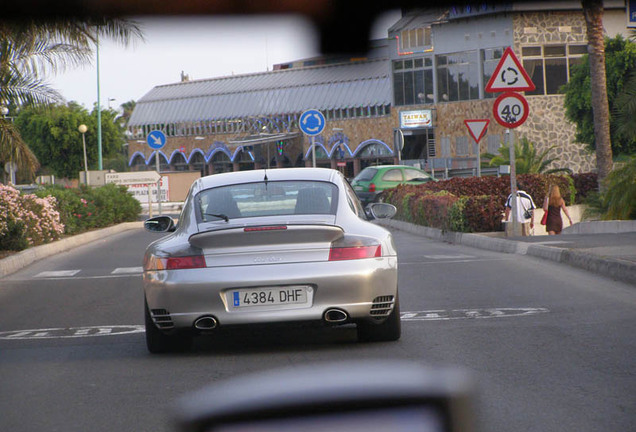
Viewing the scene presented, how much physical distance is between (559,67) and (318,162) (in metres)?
23.6

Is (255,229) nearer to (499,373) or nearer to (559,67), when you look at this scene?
(499,373)

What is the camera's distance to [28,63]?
2448 centimetres

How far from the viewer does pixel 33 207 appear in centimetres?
2338

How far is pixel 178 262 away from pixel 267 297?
73 cm

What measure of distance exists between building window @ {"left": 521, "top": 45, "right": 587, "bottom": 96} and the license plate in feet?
161

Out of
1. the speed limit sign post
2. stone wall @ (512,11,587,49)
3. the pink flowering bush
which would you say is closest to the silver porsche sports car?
the speed limit sign post

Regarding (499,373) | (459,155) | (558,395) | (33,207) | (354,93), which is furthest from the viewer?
(354,93)

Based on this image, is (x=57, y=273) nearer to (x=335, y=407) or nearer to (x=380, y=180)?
(x=335, y=407)

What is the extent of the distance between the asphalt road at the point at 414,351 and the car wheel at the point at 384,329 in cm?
9

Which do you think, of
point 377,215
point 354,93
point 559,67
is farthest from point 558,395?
point 354,93

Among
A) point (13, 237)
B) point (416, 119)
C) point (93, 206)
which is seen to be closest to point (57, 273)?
point (13, 237)

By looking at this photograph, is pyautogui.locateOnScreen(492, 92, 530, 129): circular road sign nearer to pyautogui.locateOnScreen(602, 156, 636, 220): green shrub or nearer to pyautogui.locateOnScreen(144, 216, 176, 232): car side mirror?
pyautogui.locateOnScreen(602, 156, 636, 220): green shrub

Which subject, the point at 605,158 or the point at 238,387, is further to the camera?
the point at 605,158

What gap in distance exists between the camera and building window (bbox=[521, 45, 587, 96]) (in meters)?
54.4
